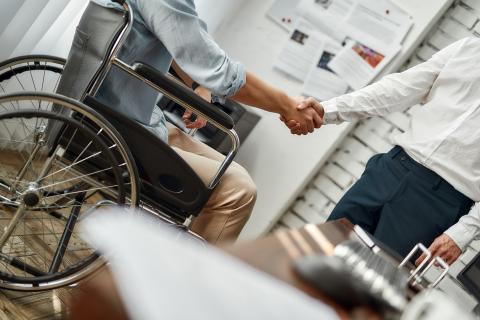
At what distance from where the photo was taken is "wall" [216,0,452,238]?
9.57ft

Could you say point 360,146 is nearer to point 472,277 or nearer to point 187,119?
point 187,119

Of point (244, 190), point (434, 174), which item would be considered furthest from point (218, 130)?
point (434, 174)

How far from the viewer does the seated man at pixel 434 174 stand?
1738mm

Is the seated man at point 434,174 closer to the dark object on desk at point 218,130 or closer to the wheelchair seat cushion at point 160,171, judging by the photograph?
the wheelchair seat cushion at point 160,171

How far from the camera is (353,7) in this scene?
2.92 meters

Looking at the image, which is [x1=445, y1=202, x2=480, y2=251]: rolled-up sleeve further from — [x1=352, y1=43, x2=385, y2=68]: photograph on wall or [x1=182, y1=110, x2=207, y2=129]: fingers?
[x1=352, y1=43, x2=385, y2=68]: photograph on wall

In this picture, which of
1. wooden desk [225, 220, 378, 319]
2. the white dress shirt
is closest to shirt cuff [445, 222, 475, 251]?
the white dress shirt

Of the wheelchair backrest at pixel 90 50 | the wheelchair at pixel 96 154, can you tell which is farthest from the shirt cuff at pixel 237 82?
the wheelchair backrest at pixel 90 50

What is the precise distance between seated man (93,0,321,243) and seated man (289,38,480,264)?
0.33 metres

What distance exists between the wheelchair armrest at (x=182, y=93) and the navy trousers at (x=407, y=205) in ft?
2.19

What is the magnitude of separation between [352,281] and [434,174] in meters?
1.16

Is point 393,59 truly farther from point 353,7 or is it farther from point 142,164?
point 142,164

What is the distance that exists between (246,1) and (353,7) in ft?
2.12

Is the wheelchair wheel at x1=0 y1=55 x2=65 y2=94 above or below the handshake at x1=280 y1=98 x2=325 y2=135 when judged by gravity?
below
